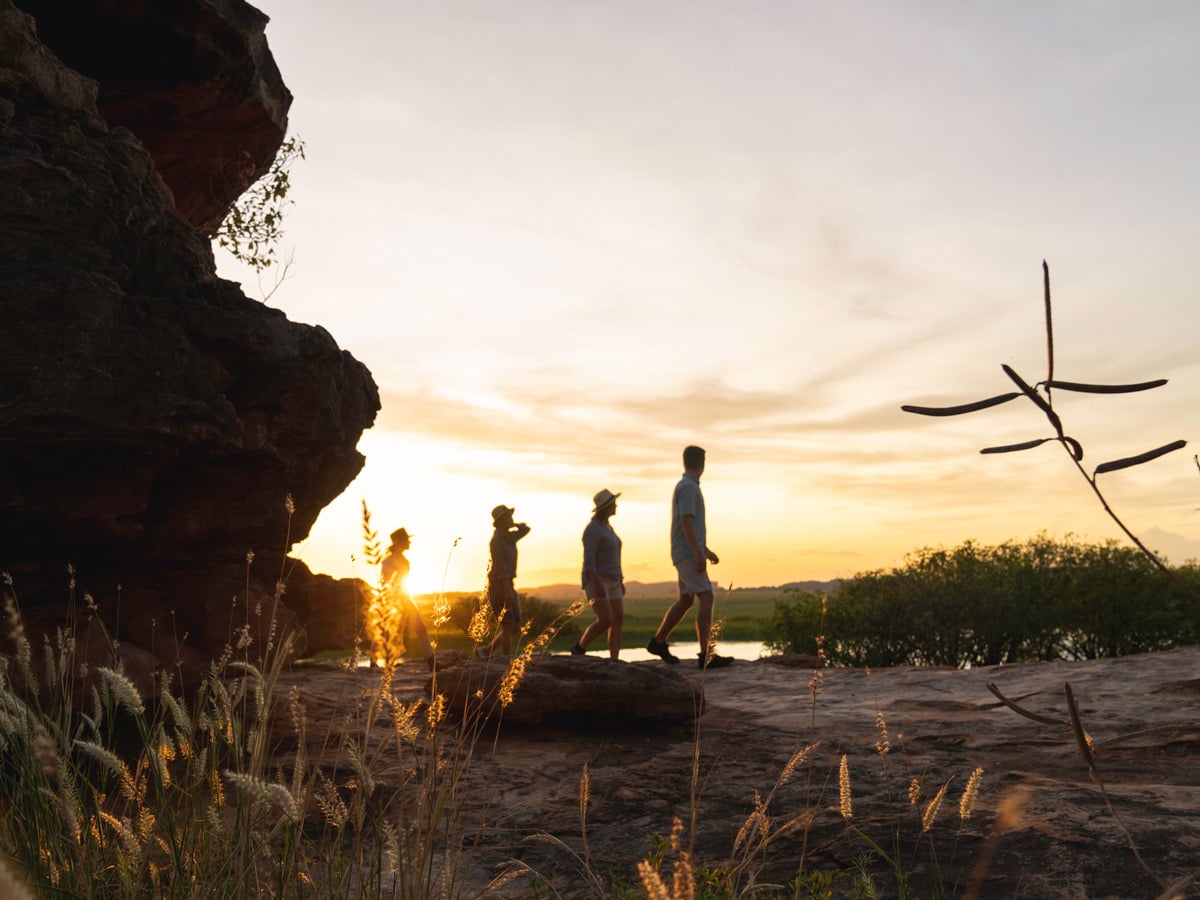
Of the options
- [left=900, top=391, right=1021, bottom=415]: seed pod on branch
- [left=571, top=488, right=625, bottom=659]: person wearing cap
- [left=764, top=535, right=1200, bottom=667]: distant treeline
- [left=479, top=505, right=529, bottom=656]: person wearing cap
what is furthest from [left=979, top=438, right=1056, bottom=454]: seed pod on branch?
[left=764, top=535, right=1200, bottom=667]: distant treeline

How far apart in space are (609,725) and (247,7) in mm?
7384

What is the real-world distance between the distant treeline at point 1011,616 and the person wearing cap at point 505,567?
174 inches

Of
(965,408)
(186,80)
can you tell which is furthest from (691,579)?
(965,408)

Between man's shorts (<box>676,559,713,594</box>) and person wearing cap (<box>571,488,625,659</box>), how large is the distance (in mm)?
1042

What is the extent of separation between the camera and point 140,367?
21.5 feet

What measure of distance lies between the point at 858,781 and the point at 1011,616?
9241 millimetres

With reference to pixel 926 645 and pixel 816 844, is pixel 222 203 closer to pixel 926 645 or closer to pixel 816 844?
pixel 816 844

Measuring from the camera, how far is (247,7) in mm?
8914

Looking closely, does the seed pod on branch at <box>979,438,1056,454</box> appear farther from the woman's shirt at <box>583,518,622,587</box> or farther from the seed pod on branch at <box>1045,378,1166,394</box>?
the woman's shirt at <box>583,518,622,587</box>

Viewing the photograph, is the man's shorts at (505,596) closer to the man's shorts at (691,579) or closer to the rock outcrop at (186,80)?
the man's shorts at (691,579)

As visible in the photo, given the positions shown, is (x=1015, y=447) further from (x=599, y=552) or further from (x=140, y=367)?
(x=599, y=552)

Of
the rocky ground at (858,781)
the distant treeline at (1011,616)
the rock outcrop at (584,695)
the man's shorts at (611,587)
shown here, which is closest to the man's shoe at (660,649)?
the man's shorts at (611,587)

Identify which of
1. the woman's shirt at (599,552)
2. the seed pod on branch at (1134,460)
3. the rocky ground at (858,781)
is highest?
the woman's shirt at (599,552)

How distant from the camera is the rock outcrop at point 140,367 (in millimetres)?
6262
